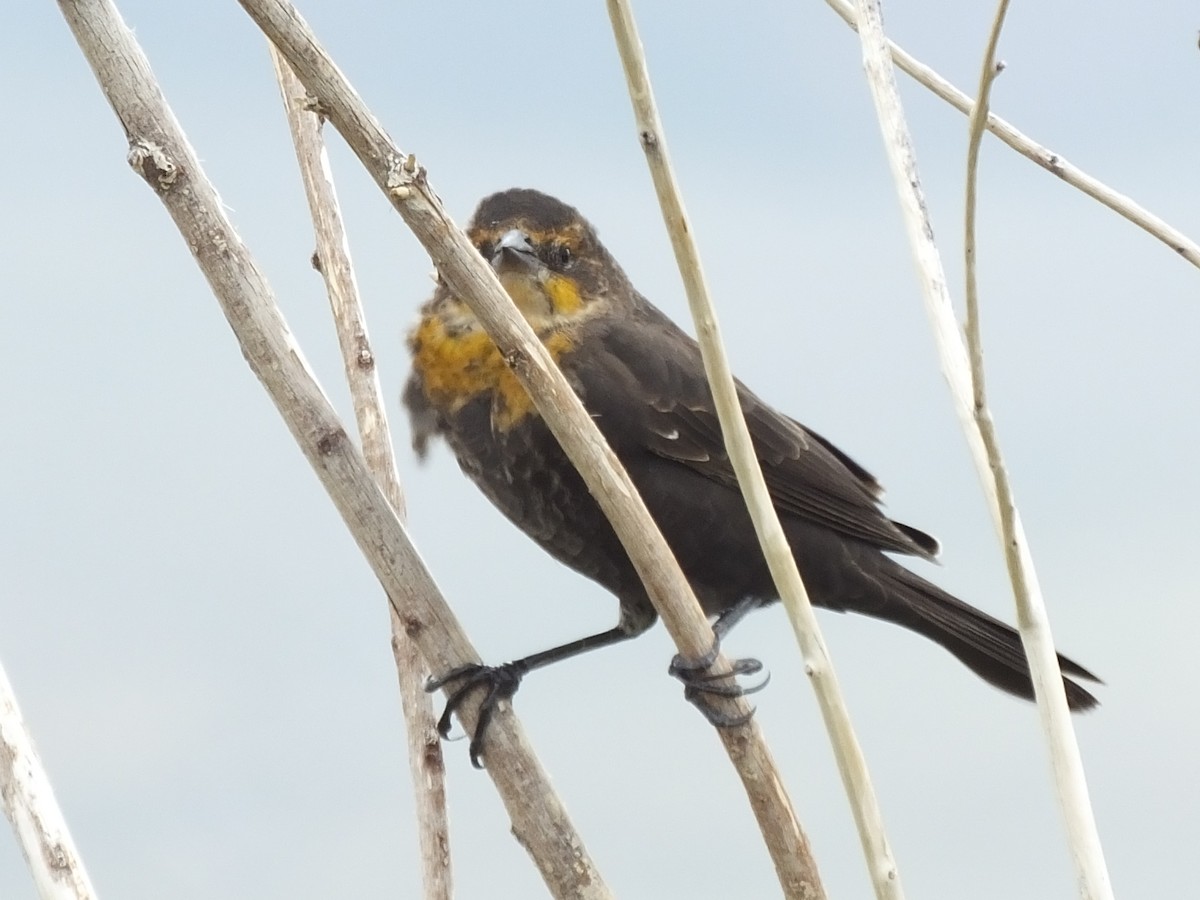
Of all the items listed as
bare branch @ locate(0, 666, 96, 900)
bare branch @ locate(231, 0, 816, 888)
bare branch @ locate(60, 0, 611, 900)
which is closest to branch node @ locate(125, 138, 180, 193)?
bare branch @ locate(60, 0, 611, 900)

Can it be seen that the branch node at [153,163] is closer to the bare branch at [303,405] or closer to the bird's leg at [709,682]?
the bare branch at [303,405]

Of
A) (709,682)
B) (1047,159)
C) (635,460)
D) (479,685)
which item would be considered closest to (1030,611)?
(709,682)

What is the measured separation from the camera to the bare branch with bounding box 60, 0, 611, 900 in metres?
1.95

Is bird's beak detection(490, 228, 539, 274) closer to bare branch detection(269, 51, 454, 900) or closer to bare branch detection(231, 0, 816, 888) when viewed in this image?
bare branch detection(269, 51, 454, 900)

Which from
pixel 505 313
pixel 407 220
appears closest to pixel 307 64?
pixel 407 220

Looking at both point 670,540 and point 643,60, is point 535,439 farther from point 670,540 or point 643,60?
point 643,60

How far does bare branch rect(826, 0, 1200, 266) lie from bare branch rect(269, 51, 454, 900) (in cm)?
93

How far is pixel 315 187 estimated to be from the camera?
8.36 ft

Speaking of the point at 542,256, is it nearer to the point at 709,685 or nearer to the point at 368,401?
the point at 368,401

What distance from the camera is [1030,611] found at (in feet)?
5.52

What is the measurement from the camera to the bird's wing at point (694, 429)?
2.80 metres

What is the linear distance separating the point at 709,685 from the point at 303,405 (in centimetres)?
69

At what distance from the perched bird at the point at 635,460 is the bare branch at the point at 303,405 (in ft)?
1.56

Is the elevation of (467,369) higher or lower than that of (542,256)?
lower
